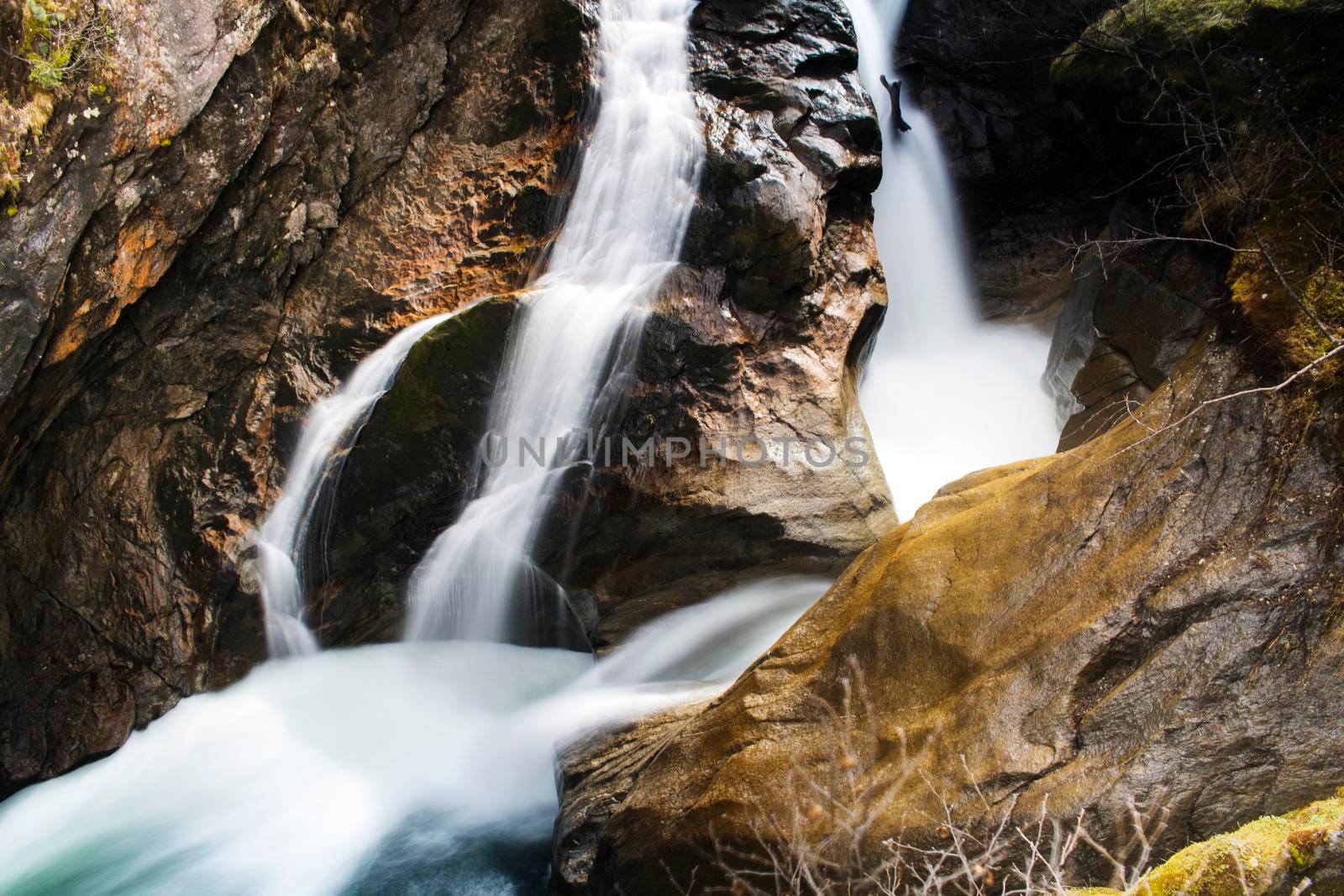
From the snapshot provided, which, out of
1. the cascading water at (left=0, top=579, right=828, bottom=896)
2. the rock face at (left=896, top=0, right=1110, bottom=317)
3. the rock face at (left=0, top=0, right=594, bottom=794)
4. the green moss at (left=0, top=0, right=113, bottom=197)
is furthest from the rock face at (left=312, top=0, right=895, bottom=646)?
the rock face at (left=896, top=0, right=1110, bottom=317)

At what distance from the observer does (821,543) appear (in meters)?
6.36

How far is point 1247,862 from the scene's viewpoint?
93.2 inches

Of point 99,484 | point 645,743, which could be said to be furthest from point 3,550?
point 645,743

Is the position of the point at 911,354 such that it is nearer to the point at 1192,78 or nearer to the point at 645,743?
the point at 1192,78

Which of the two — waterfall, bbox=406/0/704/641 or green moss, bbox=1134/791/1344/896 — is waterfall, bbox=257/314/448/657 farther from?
green moss, bbox=1134/791/1344/896

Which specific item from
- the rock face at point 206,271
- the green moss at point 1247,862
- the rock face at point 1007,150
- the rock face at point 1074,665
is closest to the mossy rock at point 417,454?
the rock face at point 206,271

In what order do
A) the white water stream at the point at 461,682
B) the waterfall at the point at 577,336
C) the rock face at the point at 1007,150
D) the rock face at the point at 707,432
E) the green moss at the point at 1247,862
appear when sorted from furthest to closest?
the rock face at the point at 1007,150
the waterfall at the point at 577,336
the rock face at the point at 707,432
the white water stream at the point at 461,682
the green moss at the point at 1247,862

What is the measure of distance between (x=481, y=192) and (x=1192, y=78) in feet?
18.6

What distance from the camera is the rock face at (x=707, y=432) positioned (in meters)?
6.44

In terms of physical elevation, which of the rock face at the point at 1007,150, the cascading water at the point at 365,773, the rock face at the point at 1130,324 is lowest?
the cascading water at the point at 365,773

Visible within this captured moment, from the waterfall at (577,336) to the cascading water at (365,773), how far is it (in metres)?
0.58

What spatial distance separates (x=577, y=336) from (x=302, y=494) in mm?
2561

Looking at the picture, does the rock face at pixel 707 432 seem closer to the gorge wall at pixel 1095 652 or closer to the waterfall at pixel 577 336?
the waterfall at pixel 577 336

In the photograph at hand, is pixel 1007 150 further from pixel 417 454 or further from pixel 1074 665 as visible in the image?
pixel 1074 665
